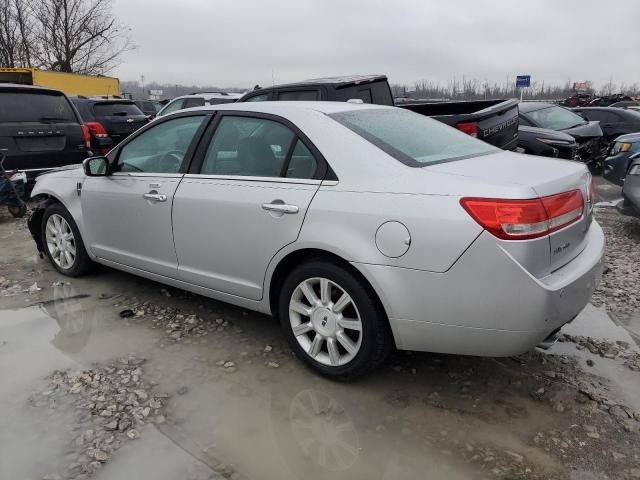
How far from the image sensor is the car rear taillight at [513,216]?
237 cm

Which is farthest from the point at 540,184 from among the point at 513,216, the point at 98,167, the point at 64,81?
the point at 64,81

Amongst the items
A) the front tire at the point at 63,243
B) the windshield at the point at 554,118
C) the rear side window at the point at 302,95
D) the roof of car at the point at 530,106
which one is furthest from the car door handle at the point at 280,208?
the roof of car at the point at 530,106

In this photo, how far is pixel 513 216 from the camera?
237 centimetres

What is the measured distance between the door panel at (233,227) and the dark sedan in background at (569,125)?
838cm

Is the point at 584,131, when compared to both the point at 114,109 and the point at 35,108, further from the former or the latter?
the point at 114,109

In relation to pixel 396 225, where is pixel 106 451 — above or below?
below

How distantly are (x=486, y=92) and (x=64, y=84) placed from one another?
50.2 meters

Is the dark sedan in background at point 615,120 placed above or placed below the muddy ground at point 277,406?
above

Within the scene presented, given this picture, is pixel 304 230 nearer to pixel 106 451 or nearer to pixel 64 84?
pixel 106 451

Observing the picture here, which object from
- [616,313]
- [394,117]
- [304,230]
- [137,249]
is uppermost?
[394,117]

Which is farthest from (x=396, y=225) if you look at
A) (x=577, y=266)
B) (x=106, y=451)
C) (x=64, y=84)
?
(x=64, y=84)

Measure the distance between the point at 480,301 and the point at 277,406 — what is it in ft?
3.99

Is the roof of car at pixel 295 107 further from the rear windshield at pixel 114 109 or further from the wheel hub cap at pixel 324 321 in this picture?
the rear windshield at pixel 114 109

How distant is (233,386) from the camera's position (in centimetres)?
302
